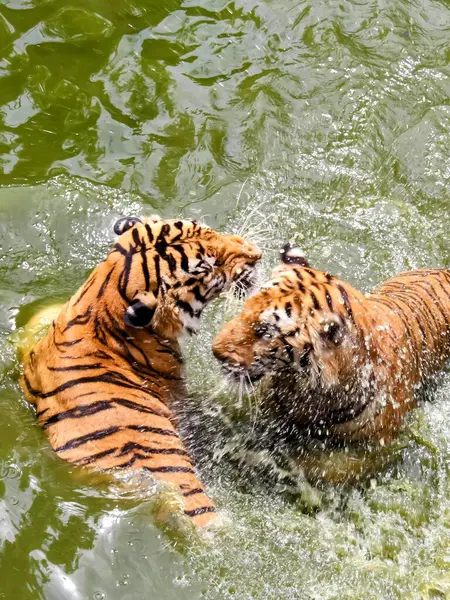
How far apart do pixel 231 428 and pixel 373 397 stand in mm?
681

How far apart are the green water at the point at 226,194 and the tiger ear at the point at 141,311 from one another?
0.59 meters

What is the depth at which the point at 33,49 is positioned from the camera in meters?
4.78

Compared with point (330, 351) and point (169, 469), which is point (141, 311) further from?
point (330, 351)

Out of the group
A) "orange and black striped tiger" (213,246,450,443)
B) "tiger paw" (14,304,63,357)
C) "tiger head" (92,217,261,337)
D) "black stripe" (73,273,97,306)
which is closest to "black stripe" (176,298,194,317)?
"tiger head" (92,217,261,337)

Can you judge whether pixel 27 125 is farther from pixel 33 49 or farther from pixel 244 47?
pixel 244 47

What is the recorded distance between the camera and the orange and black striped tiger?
2584 mm

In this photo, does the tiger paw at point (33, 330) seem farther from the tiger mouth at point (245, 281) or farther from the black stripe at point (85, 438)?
the tiger mouth at point (245, 281)

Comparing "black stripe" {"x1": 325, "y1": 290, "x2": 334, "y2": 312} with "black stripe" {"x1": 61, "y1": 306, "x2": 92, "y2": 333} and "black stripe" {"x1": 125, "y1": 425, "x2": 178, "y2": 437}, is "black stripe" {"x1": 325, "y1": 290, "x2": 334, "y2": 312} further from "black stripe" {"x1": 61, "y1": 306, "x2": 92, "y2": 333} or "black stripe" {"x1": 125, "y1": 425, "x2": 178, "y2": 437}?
"black stripe" {"x1": 61, "y1": 306, "x2": 92, "y2": 333}

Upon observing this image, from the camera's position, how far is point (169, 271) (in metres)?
2.73

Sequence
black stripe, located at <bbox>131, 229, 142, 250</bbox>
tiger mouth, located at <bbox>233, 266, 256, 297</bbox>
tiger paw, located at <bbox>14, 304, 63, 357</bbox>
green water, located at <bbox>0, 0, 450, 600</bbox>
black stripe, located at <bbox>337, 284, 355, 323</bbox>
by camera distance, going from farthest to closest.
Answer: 1. tiger paw, located at <bbox>14, 304, 63, 357</bbox>
2. tiger mouth, located at <bbox>233, 266, 256, 297</bbox>
3. black stripe, located at <bbox>131, 229, 142, 250</bbox>
4. black stripe, located at <bbox>337, 284, 355, 323</bbox>
5. green water, located at <bbox>0, 0, 450, 600</bbox>

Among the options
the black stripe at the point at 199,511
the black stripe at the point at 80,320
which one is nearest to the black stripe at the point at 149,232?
the black stripe at the point at 80,320

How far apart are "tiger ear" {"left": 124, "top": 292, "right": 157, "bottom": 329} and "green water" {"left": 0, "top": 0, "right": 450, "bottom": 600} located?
0.59 m

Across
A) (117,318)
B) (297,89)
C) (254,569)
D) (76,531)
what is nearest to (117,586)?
(76,531)

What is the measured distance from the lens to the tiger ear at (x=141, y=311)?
262 cm
